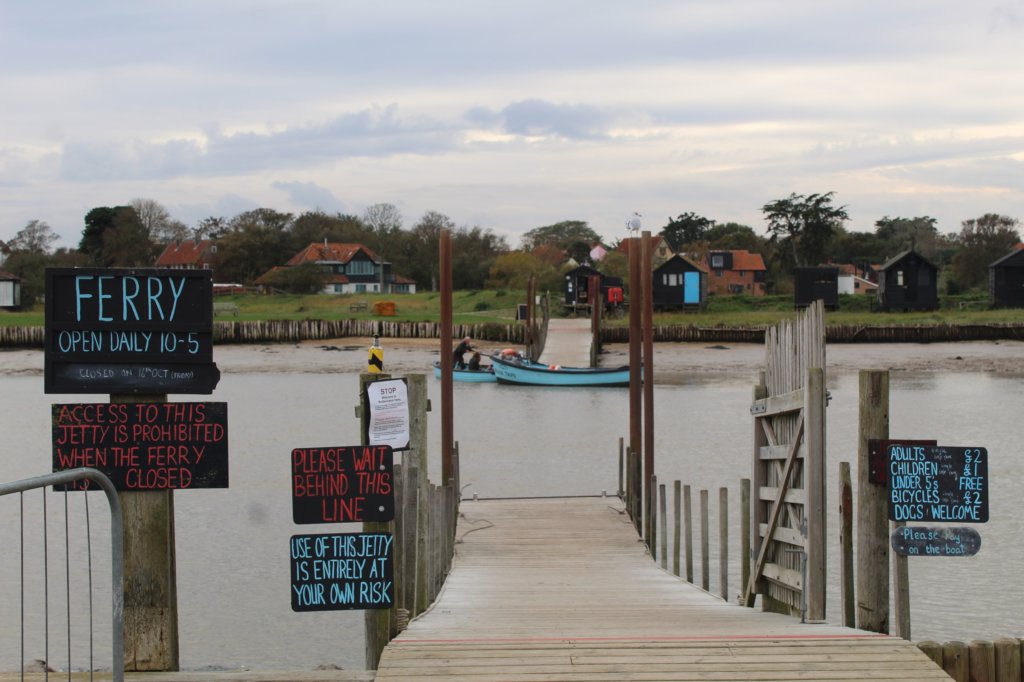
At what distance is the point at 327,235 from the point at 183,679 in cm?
11990

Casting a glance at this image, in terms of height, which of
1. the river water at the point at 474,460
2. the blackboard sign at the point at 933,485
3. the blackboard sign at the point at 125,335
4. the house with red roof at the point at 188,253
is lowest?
the river water at the point at 474,460

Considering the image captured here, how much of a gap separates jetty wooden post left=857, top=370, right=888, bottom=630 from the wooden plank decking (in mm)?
319

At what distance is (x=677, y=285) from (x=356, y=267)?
151ft

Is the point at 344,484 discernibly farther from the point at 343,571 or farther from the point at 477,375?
the point at 477,375

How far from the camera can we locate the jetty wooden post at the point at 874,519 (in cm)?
859

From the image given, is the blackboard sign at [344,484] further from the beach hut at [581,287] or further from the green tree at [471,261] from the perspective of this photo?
the green tree at [471,261]

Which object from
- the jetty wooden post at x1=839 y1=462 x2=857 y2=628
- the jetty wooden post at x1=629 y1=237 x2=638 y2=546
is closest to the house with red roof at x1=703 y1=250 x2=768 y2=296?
the jetty wooden post at x1=629 y1=237 x2=638 y2=546

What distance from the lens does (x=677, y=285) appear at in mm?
77875

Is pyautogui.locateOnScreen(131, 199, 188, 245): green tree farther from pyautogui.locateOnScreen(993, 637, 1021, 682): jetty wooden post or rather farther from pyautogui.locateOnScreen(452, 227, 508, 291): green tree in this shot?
pyautogui.locateOnScreen(993, 637, 1021, 682): jetty wooden post

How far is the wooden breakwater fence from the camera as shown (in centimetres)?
6550

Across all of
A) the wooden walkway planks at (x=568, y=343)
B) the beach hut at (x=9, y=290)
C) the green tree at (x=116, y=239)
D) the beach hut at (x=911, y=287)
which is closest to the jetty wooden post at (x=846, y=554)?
the wooden walkway planks at (x=568, y=343)

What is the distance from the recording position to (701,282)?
3098 inches

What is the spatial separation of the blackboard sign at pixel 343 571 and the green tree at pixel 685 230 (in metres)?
149

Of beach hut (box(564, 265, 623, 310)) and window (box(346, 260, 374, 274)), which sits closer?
beach hut (box(564, 265, 623, 310))
